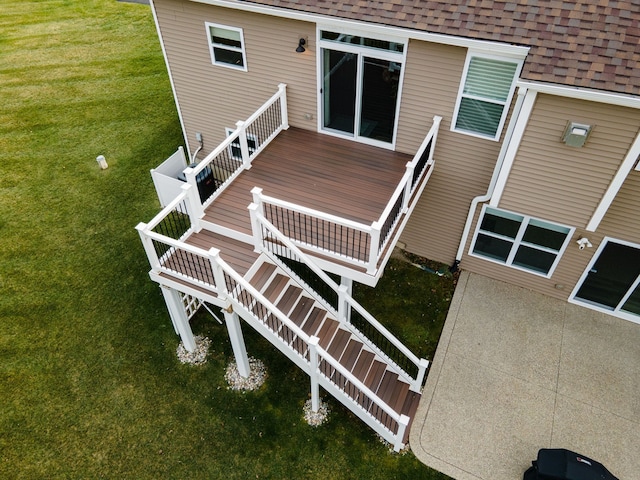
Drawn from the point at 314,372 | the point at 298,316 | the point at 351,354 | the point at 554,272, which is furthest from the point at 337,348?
the point at 554,272

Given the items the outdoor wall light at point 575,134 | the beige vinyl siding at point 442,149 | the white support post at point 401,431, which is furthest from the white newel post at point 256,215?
the outdoor wall light at point 575,134

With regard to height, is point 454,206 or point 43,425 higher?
point 454,206

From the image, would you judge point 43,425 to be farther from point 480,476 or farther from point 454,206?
point 454,206

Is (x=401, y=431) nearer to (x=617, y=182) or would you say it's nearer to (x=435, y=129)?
(x=617, y=182)

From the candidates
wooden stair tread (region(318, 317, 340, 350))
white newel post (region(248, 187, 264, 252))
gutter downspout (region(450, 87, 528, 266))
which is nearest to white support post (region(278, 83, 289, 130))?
white newel post (region(248, 187, 264, 252))

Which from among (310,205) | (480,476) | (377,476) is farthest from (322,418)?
(310,205)

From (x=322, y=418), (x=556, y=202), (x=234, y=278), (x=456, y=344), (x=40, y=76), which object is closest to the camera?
(x=234, y=278)
